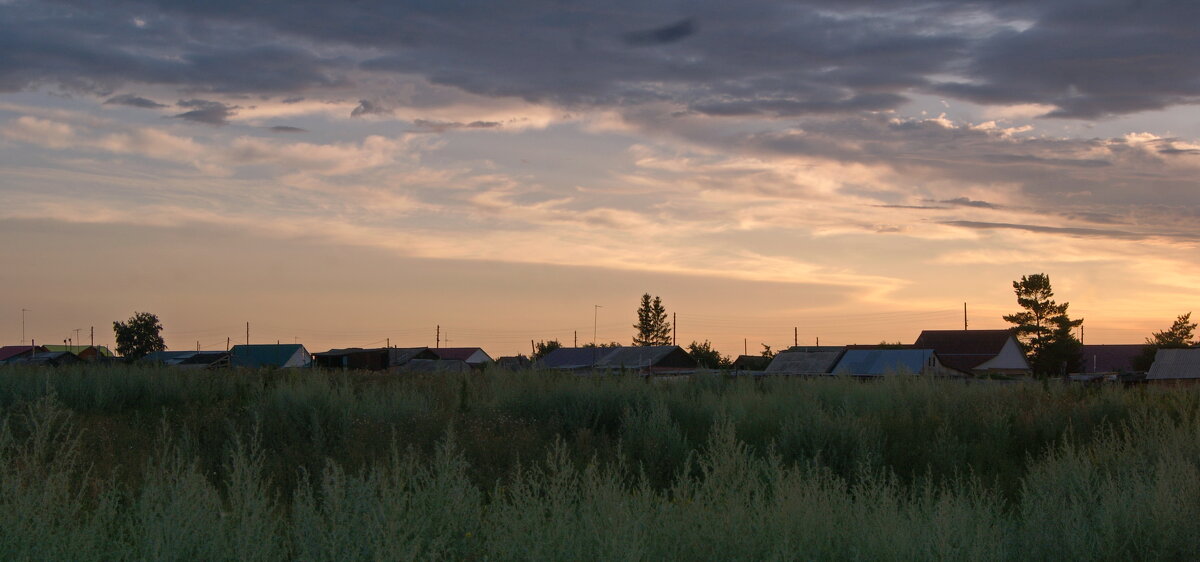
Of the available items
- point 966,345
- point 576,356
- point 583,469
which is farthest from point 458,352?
point 583,469

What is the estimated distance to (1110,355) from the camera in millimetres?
102062

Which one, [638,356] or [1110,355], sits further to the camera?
[1110,355]

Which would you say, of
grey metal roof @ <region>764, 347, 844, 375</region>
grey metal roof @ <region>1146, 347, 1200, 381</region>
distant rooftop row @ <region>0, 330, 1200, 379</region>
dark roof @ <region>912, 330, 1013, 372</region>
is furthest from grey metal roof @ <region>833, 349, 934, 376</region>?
dark roof @ <region>912, 330, 1013, 372</region>

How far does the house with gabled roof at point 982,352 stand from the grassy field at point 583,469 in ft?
165

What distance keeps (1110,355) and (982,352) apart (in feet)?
126

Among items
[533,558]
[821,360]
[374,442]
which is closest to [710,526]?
[533,558]

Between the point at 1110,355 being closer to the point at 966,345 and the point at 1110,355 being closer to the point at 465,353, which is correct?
the point at 966,345

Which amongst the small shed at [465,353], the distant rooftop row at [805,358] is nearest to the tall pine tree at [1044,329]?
the distant rooftop row at [805,358]

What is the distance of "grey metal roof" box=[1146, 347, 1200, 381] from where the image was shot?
48344 millimetres

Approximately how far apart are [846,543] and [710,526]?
1079 mm

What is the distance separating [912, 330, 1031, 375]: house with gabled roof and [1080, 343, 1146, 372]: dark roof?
96.6 ft

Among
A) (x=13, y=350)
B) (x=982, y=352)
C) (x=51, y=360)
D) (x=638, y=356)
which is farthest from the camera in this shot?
(x=13, y=350)

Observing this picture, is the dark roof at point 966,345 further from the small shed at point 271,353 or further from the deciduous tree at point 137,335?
the deciduous tree at point 137,335

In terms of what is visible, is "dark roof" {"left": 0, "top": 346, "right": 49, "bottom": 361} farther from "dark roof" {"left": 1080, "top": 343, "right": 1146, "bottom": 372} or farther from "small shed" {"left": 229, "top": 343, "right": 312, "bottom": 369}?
"dark roof" {"left": 1080, "top": 343, "right": 1146, "bottom": 372}
